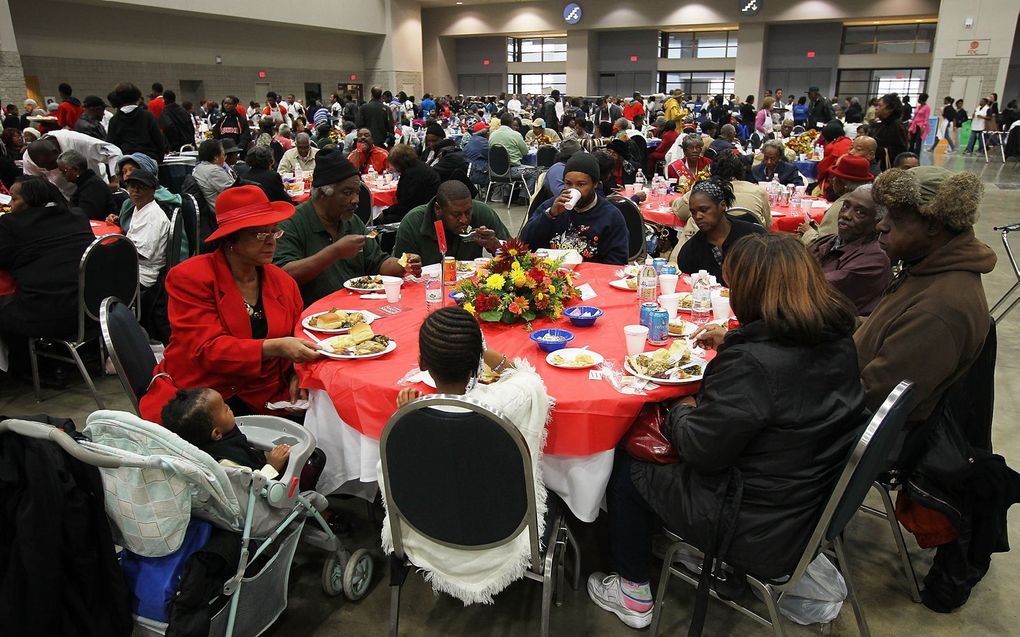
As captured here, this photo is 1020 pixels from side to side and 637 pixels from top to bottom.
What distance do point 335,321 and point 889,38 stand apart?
84.1 ft

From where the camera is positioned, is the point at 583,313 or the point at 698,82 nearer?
the point at 583,313

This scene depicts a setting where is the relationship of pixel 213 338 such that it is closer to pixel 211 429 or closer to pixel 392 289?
pixel 211 429

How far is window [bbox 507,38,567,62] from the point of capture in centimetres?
2755

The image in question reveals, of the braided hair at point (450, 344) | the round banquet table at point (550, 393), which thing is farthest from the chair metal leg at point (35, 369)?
the braided hair at point (450, 344)

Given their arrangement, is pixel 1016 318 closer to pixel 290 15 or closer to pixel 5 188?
pixel 5 188

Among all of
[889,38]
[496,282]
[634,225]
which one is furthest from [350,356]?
[889,38]

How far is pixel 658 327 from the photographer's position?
2.45 metres

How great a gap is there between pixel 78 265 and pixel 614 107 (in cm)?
1355

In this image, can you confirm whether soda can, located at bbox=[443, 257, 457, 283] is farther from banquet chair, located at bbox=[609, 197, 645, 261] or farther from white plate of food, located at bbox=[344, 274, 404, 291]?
banquet chair, located at bbox=[609, 197, 645, 261]

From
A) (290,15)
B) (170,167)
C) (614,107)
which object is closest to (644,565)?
(170,167)

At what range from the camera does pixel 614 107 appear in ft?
50.9

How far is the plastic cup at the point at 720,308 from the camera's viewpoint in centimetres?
271

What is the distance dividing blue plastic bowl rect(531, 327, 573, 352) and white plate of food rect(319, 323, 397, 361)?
52 cm

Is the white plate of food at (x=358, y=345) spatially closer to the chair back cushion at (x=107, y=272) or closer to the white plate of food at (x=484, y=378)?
the white plate of food at (x=484, y=378)
